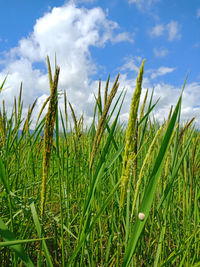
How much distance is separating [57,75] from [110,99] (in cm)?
22

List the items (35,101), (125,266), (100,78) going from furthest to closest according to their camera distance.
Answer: (35,101) < (100,78) < (125,266)

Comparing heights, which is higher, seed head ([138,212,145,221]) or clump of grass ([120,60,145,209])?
clump of grass ([120,60,145,209])

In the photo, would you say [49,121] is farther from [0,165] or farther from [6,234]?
[6,234]

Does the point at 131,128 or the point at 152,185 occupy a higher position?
the point at 131,128

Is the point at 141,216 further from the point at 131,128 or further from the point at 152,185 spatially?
the point at 131,128

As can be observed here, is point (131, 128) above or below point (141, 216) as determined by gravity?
above

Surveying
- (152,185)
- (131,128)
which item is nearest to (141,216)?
(152,185)

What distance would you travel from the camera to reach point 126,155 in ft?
1.88

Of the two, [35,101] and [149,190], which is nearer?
[149,190]

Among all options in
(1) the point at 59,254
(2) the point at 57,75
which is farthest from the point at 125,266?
(1) the point at 59,254

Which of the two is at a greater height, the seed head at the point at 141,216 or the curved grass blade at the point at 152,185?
the curved grass blade at the point at 152,185

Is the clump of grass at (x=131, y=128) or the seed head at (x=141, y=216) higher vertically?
the clump of grass at (x=131, y=128)

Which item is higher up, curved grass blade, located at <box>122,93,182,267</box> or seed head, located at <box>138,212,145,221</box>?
curved grass blade, located at <box>122,93,182,267</box>

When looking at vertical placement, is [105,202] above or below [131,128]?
below
